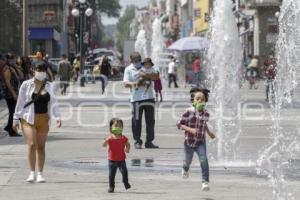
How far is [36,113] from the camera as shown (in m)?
12.2

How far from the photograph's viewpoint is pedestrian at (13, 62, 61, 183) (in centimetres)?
1215

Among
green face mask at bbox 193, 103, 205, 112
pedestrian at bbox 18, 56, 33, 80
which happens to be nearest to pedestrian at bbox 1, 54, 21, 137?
pedestrian at bbox 18, 56, 33, 80

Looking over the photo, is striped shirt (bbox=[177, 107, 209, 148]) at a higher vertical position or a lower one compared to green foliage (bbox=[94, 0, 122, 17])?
lower

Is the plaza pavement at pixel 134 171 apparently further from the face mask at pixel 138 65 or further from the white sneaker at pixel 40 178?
the face mask at pixel 138 65

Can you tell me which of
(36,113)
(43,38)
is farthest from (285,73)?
(43,38)

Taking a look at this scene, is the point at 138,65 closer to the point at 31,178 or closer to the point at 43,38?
the point at 31,178

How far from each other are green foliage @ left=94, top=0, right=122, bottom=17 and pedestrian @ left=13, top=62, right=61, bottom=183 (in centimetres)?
11900

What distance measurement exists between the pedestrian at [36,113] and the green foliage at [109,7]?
4685 inches

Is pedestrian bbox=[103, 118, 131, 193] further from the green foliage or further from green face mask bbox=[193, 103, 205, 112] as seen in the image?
the green foliage

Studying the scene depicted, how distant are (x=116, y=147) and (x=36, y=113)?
63.3 inches

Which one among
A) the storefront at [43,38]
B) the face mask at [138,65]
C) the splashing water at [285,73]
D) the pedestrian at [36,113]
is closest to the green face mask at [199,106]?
the splashing water at [285,73]

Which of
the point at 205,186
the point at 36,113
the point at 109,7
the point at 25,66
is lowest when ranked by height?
the point at 205,186

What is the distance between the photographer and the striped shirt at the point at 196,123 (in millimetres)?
11258

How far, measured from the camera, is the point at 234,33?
2406cm
